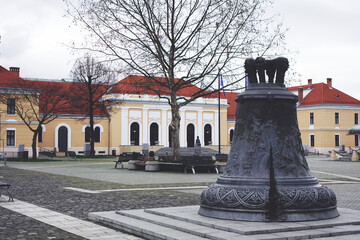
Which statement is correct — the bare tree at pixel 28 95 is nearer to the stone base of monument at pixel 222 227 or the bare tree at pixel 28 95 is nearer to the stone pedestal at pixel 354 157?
the stone pedestal at pixel 354 157

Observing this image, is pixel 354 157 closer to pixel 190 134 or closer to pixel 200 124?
pixel 200 124

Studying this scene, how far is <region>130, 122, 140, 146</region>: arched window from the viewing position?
62297 millimetres

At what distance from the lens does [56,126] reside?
189ft

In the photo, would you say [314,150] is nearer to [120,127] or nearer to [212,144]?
[212,144]

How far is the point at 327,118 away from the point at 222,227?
61.9 m

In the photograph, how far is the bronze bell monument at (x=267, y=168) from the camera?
6.96 metres

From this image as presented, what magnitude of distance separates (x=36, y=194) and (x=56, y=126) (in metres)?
45.5

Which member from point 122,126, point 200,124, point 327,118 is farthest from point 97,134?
point 327,118

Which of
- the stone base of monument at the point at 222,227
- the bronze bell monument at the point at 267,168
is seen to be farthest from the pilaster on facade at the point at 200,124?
the bronze bell monument at the point at 267,168

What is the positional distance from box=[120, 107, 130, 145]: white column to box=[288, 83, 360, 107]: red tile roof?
24.9 metres

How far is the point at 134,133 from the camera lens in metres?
62.6

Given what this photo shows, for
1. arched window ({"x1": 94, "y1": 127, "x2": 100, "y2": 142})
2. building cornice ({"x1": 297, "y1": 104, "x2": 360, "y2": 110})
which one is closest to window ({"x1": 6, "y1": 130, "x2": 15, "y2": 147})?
arched window ({"x1": 94, "y1": 127, "x2": 100, "y2": 142})

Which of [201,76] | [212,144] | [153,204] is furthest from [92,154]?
[153,204]

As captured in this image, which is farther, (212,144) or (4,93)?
(212,144)
